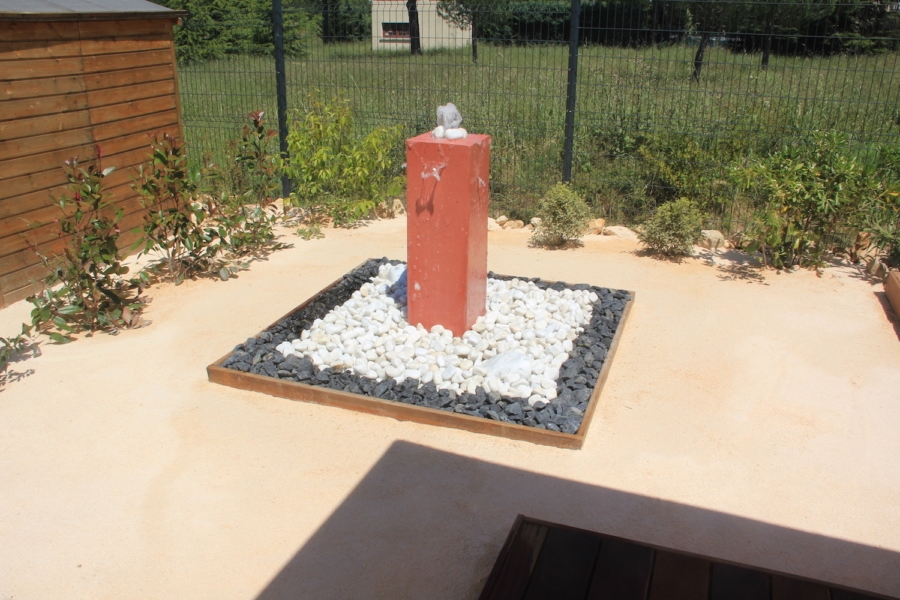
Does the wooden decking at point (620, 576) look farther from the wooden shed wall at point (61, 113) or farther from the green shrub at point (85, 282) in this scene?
the wooden shed wall at point (61, 113)

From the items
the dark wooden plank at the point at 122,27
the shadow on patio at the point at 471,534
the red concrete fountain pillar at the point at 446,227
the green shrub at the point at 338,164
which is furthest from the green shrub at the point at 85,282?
the green shrub at the point at 338,164

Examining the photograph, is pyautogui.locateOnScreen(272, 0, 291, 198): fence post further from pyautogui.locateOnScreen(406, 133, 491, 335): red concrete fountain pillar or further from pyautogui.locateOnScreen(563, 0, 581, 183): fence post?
pyautogui.locateOnScreen(406, 133, 491, 335): red concrete fountain pillar

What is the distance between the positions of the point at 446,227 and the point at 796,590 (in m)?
2.74

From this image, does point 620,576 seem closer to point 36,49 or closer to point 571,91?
point 36,49

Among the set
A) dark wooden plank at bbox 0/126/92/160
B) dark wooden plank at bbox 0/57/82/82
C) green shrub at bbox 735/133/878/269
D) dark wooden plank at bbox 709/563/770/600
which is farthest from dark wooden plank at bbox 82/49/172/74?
dark wooden plank at bbox 709/563/770/600

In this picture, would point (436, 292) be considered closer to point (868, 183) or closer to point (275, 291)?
point (275, 291)

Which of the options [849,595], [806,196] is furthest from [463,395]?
[806,196]

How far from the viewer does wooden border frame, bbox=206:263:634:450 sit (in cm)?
375

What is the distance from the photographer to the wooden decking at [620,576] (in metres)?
2.45

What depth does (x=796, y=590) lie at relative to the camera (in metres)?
2.49

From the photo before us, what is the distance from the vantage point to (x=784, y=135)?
280 inches

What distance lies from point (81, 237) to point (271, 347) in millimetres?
1521

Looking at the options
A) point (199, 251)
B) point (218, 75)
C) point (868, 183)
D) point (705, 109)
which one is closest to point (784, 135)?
point (705, 109)

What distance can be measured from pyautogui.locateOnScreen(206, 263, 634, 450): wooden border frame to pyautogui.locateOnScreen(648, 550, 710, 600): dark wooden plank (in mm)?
1094
